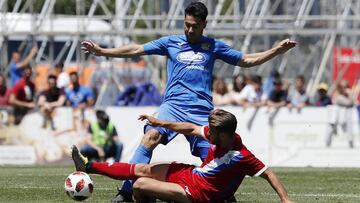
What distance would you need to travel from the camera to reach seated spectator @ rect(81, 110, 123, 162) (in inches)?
947

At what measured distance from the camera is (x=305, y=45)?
32.0m

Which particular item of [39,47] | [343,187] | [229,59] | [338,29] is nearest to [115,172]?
[229,59]

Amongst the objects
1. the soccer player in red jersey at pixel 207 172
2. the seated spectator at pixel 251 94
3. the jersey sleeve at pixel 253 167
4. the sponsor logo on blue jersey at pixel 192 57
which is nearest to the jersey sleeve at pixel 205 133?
the soccer player in red jersey at pixel 207 172

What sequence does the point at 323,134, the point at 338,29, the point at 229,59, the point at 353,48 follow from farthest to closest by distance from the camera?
the point at 353,48, the point at 338,29, the point at 323,134, the point at 229,59

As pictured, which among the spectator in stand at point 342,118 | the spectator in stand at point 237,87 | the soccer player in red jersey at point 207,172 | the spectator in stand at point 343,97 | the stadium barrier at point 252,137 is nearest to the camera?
the soccer player in red jersey at point 207,172

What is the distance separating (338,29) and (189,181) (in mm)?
18287

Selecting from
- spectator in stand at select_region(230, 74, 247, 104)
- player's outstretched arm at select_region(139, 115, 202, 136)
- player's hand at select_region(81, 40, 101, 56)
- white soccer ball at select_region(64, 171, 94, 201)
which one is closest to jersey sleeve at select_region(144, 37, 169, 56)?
player's hand at select_region(81, 40, 101, 56)

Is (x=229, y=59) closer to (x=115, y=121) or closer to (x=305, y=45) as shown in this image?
(x=115, y=121)

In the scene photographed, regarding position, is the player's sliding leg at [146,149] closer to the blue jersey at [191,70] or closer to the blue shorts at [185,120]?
the blue shorts at [185,120]

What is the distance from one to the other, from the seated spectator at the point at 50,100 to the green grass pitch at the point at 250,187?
5318 mm

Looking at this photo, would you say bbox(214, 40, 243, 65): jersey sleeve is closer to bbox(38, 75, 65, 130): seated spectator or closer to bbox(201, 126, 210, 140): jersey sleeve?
bbox(201, 126, 210, 140): jersey sleeve

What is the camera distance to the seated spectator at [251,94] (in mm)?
25252

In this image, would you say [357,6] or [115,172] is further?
[357,6]

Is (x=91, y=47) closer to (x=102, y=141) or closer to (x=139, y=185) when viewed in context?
(x=139, y=185)
